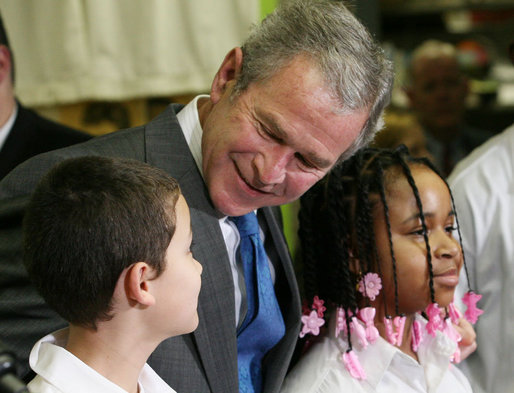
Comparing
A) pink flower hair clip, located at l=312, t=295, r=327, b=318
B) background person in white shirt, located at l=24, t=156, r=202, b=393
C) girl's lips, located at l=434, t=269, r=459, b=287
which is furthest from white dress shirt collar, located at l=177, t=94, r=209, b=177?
girl's lips, located at l=434, t=269, r=459, b=287

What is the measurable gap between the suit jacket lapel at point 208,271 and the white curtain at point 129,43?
4.43 ft

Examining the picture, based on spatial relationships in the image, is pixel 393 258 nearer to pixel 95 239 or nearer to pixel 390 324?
pixel 390 324

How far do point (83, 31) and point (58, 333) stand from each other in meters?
1.78

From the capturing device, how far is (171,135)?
4.51ft

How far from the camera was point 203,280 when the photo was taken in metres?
1.30

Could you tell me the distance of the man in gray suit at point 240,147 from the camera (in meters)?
1.24

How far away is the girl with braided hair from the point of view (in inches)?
58.6

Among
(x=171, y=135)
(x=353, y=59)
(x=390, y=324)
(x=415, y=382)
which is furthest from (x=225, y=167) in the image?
(x=415, y=382)

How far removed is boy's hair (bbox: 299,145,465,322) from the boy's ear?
619 mm

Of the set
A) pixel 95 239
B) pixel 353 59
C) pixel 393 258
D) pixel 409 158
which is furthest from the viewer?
pixel 409 158

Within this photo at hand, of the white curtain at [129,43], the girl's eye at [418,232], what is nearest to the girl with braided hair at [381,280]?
the girl's eye at [418,232]

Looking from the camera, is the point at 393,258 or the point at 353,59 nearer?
the point at 353,59

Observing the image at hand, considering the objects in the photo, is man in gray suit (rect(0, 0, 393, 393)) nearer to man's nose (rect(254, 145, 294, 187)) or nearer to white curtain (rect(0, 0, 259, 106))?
man's nose (rect(254, 145, 294, 187))

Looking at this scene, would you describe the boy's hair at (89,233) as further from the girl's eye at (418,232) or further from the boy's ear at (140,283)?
the girl's eye at (418,232)
